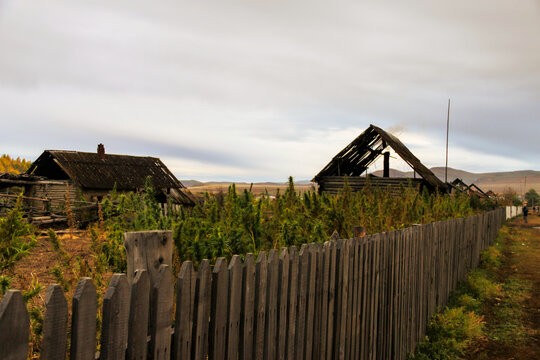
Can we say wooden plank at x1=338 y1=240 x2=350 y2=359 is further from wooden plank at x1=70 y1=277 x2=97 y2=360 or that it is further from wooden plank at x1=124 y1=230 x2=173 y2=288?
wooden plank at x1=70 y1=277 x2=97 y2=360

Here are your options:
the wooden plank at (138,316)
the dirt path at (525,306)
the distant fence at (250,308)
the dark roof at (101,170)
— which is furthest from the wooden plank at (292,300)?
the dark roof at (101,170)

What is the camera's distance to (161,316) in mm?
1766

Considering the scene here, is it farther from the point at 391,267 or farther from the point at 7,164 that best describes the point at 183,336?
the point at 7,164

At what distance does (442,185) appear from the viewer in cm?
1984

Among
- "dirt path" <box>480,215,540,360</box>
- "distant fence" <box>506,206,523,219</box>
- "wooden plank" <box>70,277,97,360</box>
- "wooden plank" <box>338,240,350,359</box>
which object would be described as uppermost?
"wooden plank" <box>70,277,97,360</box>

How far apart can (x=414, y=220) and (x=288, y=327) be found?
20.4 feet

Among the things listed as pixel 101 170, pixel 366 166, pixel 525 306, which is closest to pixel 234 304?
pixel 525 306

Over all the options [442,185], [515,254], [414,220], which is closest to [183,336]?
[414,220]

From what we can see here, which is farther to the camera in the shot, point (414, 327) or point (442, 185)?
point (442, 185)

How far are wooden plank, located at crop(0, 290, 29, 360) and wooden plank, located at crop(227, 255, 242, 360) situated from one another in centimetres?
102

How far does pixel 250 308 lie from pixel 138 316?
790 millimetres

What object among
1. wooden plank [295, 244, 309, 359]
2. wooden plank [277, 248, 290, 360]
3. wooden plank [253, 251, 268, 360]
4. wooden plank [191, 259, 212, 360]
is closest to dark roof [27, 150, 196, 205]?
wooden plank [295, 244, 309, 359]

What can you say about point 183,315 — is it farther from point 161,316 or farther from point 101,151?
point 101,151

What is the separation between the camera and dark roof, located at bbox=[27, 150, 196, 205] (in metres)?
26.2
